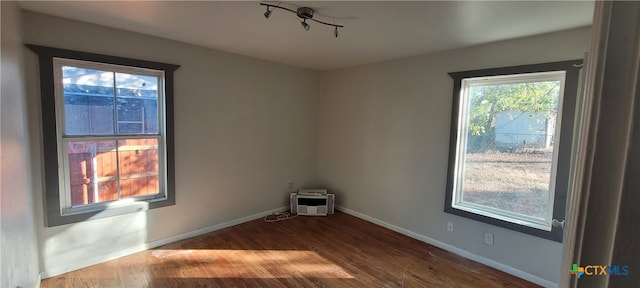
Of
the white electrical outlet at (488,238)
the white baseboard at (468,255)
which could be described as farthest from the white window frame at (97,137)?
the white electrical outlet at (488,238)

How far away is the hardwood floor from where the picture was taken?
2391 mm

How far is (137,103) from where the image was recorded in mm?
2773

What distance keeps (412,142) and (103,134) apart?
3.33 m

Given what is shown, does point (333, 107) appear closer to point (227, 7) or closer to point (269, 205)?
point (269, 205)

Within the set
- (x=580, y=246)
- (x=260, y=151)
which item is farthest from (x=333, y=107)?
(x=580, y=246)

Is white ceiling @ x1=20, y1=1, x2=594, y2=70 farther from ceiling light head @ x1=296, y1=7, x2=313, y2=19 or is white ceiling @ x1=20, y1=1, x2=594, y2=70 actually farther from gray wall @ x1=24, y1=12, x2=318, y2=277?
gray wall @ x1=24, y1=12, x2=318, y2=277

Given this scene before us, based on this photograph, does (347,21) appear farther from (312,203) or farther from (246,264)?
(312,203)

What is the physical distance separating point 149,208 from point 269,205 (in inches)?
62.6

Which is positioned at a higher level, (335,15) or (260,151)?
(335,15)

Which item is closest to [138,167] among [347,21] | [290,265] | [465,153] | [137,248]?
[137,248]

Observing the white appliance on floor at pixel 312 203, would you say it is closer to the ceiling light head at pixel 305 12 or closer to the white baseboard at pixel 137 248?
the white baseboard at pixel 137 248

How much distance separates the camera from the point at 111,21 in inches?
92.4

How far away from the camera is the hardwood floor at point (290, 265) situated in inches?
94.1

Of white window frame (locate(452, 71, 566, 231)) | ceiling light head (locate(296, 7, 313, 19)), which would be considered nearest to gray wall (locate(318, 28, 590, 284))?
white window frame (locate(452, 71, 566, 231))
